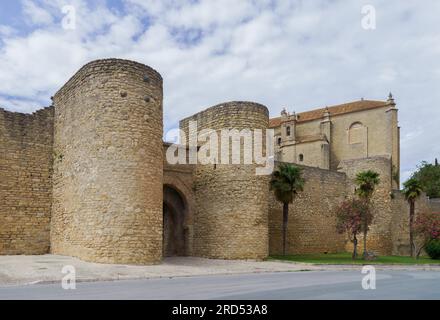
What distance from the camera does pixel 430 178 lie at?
59.9 m

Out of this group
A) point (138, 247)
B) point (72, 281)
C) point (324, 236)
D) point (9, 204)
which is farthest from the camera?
point (324, 236)

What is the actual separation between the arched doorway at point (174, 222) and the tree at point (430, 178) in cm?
3877

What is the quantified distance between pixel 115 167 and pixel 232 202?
6685 mm

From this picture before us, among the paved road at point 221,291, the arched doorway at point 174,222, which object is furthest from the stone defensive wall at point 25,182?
the paved road at point 221,291

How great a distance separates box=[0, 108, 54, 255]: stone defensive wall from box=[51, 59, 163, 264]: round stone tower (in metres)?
1.68

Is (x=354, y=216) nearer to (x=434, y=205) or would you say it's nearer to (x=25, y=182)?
(x=25, y=182)

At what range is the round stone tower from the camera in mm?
17047

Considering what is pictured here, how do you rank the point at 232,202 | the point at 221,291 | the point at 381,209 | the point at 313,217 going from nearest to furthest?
the point at 221,291, the point at 232,202, the point at 313,217, the point at 381,209

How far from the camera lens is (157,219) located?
18.0 metres

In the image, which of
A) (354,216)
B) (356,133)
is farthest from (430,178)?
(354,216)

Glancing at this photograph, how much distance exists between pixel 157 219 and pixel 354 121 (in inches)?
1710

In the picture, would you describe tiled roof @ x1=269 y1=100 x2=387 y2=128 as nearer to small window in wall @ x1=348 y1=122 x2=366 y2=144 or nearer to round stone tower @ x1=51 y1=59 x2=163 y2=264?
small window in wall @ x1=348 y1=122 x2=366 y2=144

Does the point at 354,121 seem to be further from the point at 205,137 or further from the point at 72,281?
the point at 72,281
